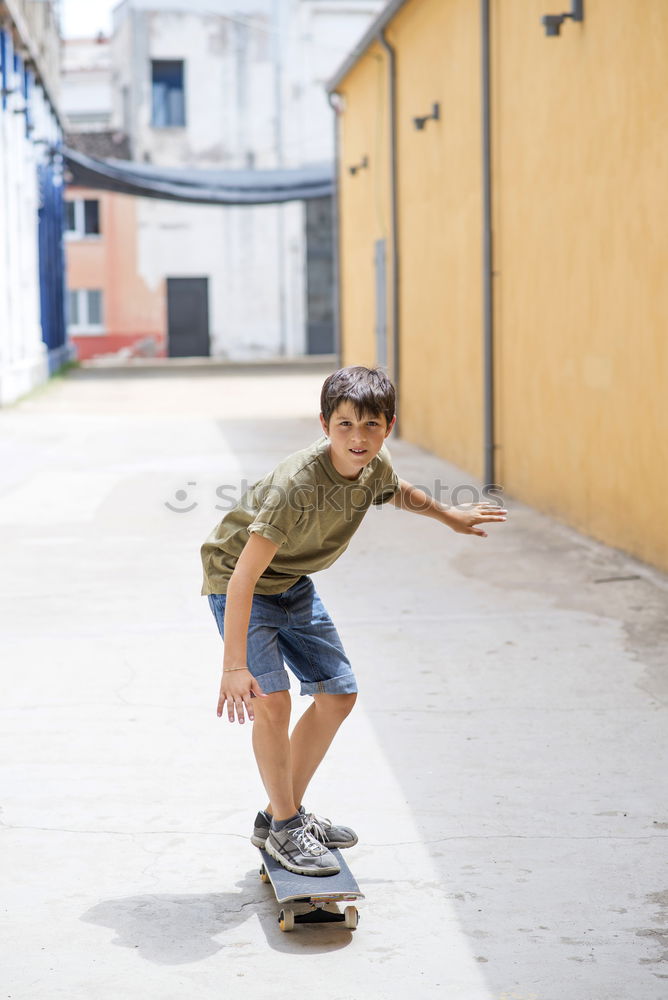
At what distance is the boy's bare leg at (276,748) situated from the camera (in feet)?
10.2

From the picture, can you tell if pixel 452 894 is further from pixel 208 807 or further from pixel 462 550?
pixel 462 550

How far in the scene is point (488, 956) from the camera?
9.36ft

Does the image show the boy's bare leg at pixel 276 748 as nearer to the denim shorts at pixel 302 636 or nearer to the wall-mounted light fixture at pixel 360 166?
the denim shorts at pixel 302 636

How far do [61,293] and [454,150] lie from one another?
18.5 m

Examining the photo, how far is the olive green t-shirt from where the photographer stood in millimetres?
2990

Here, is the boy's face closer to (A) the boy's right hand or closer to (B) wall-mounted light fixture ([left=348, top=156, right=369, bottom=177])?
(A) the boy's right hand

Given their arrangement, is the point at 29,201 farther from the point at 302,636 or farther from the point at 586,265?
the point at 302,636

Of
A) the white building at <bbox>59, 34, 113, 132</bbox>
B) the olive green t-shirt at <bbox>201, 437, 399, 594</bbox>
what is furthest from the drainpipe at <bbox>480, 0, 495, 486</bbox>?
the white building at <bbox>59, 34, 113, 132</bbox>

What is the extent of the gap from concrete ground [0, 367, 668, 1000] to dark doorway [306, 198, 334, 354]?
25.2 metres

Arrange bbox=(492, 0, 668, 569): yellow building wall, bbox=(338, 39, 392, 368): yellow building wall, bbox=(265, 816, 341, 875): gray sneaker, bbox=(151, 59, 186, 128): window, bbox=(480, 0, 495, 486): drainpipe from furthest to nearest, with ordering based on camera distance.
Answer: bbox=(151, 59, 186, 128): window < bbox=(338, 39, 392, 368): yellow building wall < bbox=(480, 0, 495, 486): drainpipe < bbox=(492, 0, 668, 569): yellow building wall < bbox=(265, 816, 341, 875): gray sneaker

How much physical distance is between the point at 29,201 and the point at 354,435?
20597 mm

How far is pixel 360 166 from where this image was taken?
16688 mm

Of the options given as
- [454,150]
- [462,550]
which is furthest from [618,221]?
[454,150]

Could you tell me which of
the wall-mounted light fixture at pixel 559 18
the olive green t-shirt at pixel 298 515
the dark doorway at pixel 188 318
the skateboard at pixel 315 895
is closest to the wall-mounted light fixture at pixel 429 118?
the wall-mounted light fixture at pixel 559 18
